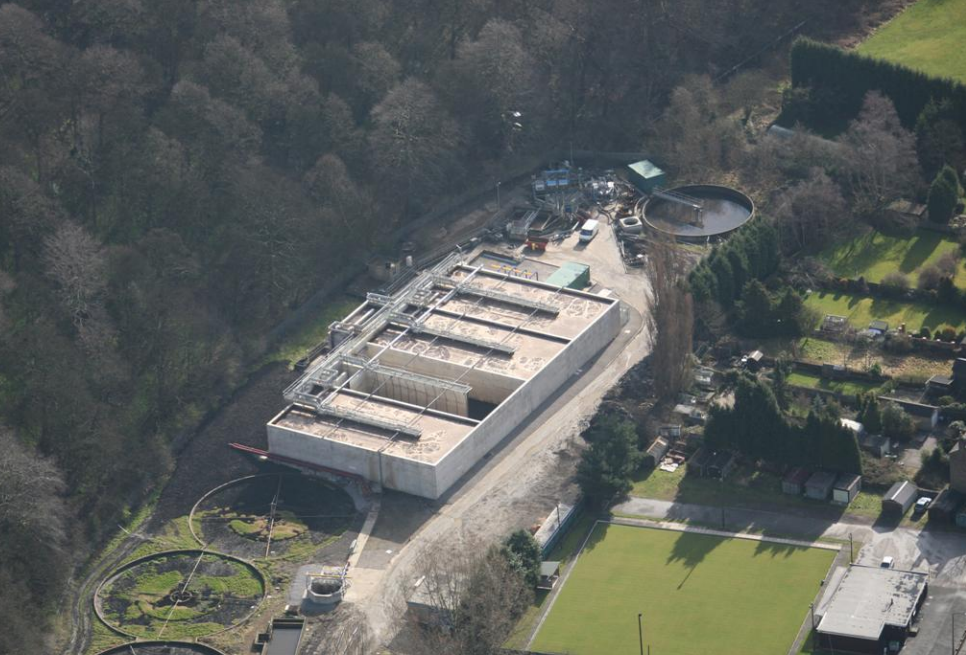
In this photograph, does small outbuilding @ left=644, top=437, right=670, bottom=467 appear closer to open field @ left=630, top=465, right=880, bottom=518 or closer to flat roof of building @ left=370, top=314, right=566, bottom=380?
open field @ left=630, top=465, right=880, bottom=518

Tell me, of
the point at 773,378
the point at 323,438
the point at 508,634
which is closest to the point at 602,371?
the point at 773,378

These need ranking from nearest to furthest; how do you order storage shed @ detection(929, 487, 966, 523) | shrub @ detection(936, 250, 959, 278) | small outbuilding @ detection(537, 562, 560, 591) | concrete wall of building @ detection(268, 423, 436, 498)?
small outbuilding @ detection(537, 562, 560, 591) → storage shed @ detection(929, 487, 966, 523) → concrete wall of building @ detection(268, 423, 436, 498) → shrub @ detection(936, 250, 959, 278)

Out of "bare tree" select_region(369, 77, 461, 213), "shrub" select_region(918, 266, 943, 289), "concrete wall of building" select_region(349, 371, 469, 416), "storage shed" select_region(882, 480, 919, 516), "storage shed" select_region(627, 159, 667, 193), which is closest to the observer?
"storage shed" select_region(882, 480, 919, 516)

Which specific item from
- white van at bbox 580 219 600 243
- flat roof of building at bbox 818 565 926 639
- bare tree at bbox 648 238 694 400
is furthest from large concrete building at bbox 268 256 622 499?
flat roof of building at bbox 818 565 926 639

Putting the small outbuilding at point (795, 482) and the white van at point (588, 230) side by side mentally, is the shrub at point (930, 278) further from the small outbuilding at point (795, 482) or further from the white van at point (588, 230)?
the white van at point (588, 230)

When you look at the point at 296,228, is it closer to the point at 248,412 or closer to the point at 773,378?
the point at 248,412

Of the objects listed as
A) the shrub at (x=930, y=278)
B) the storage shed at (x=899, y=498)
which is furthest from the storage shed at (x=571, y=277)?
the storage shed at (x=899, y=498)
